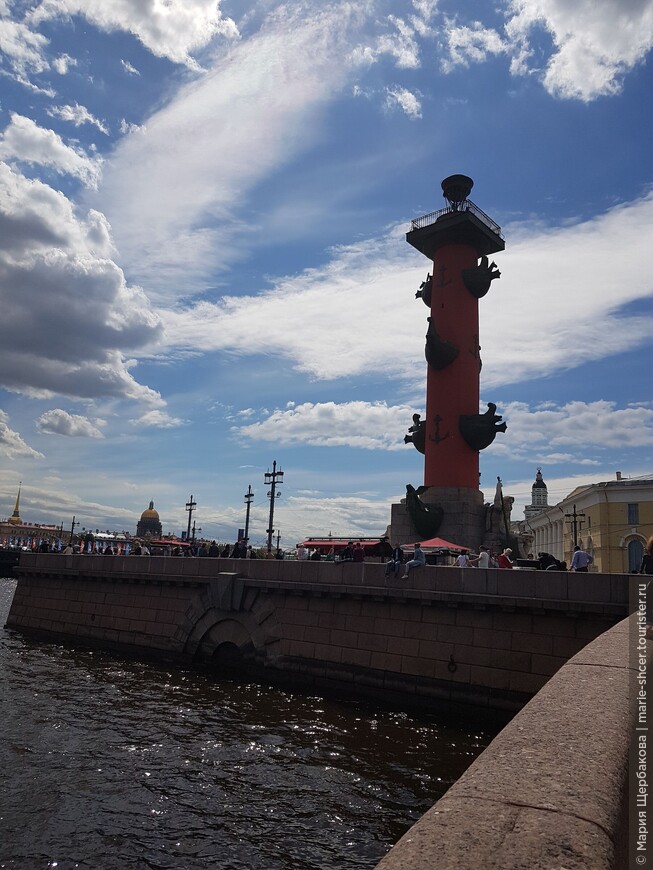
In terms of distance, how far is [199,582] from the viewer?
1805 centimetres

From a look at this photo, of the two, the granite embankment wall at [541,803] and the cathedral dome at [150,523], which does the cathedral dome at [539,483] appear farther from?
the granite embankment wall at [541,803]

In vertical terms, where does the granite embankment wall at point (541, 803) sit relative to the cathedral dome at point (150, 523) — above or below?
below

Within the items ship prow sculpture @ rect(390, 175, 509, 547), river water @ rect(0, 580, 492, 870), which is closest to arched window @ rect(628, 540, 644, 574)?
ship prow sculpture @ rect(390, 175, 509, 547)

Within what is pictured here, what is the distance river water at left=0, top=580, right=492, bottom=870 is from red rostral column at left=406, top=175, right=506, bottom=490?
12.1 meters

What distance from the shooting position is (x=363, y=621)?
14500 millimetres

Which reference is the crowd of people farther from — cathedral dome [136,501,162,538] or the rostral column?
cathedral dome [136,501,162,538]

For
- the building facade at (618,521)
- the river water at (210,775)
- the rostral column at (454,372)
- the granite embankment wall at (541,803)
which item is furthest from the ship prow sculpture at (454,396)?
the building facade at (618,521)

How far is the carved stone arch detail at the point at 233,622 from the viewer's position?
53.0ft

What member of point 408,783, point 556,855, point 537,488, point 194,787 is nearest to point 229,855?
point 194,787

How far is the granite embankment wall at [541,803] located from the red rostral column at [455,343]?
20.6 m

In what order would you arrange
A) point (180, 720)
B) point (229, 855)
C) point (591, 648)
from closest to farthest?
point (591, 648) < point (229, 855) < point (180, 720)

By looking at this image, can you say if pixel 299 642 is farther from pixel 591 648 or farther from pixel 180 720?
pixel 591 648

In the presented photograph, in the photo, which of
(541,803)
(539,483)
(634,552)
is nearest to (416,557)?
(541,803)

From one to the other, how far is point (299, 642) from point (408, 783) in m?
6.81
